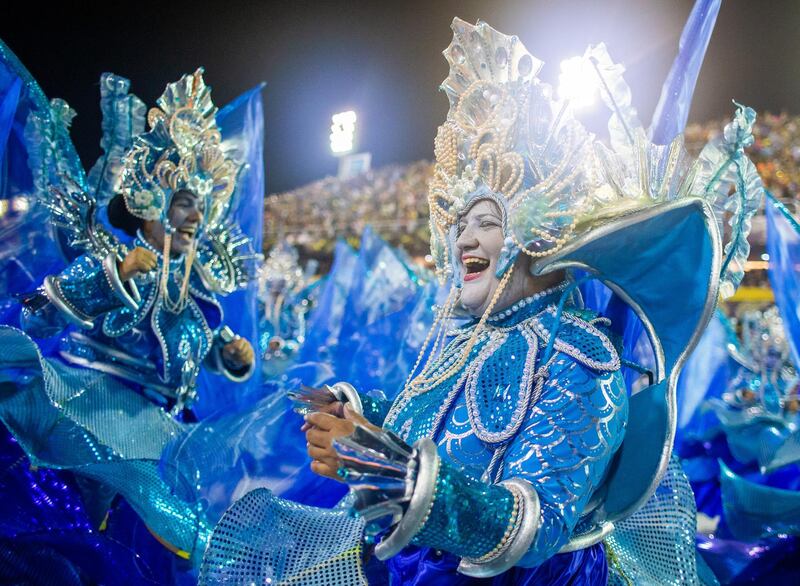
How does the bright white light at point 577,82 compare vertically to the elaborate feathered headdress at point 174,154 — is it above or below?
above

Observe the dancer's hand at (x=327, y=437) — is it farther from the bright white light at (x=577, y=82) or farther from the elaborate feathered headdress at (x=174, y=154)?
the elaborate feathered headdress at (x=174, y=154)

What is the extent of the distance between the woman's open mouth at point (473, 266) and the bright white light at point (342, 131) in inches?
114

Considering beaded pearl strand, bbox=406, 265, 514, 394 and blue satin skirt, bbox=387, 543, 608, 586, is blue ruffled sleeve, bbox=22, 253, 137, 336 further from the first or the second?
blue satin skirt, bbox=387, 543, 608, 586

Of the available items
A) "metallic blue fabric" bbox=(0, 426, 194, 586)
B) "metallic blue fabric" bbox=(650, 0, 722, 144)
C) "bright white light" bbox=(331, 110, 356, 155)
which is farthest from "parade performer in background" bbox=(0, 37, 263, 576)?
"metallic blue fabric" bbox=(650, 0, 722, 144)

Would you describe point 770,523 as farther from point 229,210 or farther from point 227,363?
point 229,210

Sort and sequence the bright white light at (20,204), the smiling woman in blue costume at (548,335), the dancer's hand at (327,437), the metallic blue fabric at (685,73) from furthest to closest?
1. the bright white light at (20,204)
2. the metallic blue fabric at (685,73)
3. the smiling woman in blue costume at (548,335)
4. the dancer's hand at (327,437)

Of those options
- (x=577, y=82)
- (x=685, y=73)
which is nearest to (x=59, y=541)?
(x=577, y=82)

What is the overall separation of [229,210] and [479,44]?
230cm

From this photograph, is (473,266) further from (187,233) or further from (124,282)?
(187,233)

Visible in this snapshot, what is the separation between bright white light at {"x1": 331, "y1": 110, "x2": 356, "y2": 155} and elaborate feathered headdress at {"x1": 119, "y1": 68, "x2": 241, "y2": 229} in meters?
1.13

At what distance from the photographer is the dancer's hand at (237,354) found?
337 cm

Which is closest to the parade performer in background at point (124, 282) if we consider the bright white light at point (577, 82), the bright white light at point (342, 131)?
the bright white light at point (342, 131)

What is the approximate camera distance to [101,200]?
3.26m

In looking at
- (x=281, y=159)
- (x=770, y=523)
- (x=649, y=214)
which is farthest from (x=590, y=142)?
(x=281, y=159)
